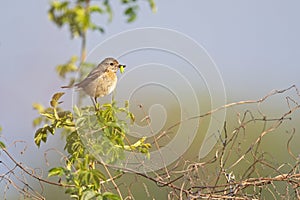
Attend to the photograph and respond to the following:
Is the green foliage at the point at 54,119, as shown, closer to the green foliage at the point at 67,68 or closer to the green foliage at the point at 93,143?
the green foliage at the point at 93,143

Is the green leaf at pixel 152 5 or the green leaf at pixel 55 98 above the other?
the green leaf at pixel 152 5

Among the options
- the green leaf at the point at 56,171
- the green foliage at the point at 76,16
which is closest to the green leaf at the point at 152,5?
the green foliage at the point at 76,16

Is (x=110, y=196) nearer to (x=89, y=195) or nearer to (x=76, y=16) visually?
(x=89, y=195)

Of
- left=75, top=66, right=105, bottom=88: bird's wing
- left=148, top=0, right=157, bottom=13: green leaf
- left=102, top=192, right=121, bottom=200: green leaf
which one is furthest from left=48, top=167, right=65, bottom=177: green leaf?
left=148, top=0, right=157, bottom=13: green leaf

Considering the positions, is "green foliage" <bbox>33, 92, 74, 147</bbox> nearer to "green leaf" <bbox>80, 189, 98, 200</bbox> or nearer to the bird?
the bird

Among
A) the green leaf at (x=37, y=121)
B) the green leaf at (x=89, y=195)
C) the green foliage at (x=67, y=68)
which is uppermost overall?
the green foliage at (x=67, y=68)

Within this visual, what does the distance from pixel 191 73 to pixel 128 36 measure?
180mm

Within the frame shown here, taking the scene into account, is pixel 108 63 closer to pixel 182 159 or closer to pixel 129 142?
pixel 129 142

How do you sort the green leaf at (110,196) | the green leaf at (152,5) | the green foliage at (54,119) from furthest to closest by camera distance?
the green leaf at (152,5) < the green foliage at (54,119) < the green leaf at (110,196)

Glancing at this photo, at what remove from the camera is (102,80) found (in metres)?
1.71

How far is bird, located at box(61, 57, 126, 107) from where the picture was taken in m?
1.68

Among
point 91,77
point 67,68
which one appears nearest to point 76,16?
point 67,68

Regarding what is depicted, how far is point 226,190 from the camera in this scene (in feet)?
5.32

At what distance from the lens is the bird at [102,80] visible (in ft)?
5.52
